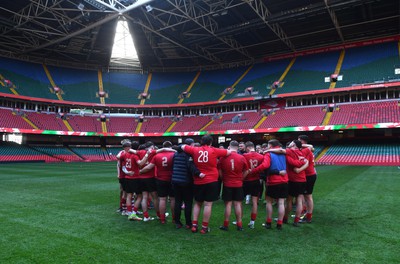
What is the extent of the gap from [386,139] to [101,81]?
45073 mm

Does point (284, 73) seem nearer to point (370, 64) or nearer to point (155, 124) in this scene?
point (370, 64)

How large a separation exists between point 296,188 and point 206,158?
2510 millimetres

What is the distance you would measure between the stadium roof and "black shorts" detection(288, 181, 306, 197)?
89.2 feet

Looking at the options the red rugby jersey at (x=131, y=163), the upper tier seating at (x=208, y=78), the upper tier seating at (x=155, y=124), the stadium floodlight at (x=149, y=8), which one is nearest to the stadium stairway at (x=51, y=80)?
the upper tier seating at (x=208, y=78)

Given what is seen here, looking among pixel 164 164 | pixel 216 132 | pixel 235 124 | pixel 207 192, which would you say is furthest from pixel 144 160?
pixel 235 124

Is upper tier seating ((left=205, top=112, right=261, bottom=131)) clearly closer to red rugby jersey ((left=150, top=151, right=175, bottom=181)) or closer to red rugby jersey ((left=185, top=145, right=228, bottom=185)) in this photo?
red rugby jersey ((left=150, top=151, right=175, bottom=181))

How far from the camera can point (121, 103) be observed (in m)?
49.8

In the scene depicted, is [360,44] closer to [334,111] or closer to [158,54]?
[334,111]

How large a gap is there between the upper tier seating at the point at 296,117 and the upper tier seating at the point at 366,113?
A: 6.42 ft

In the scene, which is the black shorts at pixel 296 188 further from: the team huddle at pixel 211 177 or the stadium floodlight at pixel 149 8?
the stadium floodlight at pixel 149 8

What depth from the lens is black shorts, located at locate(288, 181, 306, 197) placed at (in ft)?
23.6

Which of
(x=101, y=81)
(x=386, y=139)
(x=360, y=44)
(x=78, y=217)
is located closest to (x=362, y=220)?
(x=78, y=217)

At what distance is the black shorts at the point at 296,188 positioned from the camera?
283 inches

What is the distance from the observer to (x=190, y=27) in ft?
127
